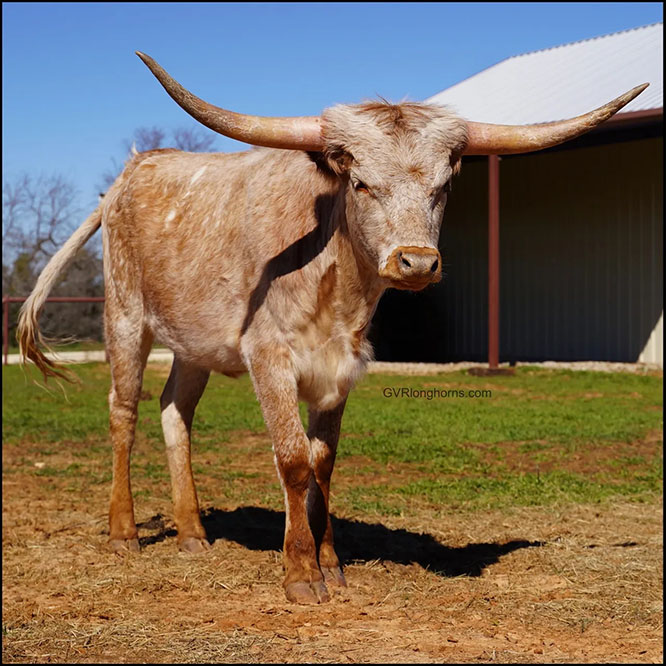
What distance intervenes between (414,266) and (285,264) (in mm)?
1210

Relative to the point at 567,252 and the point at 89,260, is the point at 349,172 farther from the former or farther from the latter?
the point at 89,260

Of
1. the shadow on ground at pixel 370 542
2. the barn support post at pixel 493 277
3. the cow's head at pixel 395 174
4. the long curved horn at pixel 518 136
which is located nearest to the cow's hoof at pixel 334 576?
the shadow on ground at pixel 370 542

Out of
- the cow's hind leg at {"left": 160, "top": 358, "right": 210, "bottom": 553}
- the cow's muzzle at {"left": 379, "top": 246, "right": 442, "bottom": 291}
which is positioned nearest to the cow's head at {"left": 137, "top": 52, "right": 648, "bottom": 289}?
the cow's muzzle at {"left": 379, "top": 246, "right": 442, "bottom": 291}

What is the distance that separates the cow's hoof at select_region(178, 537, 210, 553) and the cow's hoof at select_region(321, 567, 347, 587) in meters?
1.05

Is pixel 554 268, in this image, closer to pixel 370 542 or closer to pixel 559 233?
pixel 559 233

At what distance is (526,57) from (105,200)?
21118 mm

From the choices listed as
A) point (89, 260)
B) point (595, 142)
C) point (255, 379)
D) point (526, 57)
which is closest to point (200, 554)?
point (255, 379)

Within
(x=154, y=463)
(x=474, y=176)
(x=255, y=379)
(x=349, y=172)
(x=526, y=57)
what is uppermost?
(x=526, y=57)

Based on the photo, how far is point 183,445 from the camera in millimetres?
6578

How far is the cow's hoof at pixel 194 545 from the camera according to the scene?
20.3ft

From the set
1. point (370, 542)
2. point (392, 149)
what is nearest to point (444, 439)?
point (370, 542)

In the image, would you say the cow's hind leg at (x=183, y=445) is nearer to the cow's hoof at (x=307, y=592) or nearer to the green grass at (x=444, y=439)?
the green grass at (x=444, y=439)

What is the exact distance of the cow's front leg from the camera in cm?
515

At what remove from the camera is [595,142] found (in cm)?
1784
